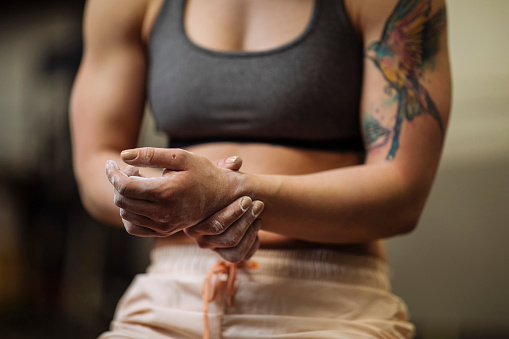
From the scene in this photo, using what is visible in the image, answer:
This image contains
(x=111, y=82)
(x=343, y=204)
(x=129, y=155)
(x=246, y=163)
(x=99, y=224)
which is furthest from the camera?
(x=99, y=224)

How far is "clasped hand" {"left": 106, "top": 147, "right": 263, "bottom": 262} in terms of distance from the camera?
0.52m

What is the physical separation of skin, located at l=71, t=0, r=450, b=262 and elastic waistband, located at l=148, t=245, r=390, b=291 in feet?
0.06

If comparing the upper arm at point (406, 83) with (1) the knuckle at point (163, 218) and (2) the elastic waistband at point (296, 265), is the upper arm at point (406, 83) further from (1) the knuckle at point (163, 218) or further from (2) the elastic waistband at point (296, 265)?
(1) the knuckle at point (163, 218)

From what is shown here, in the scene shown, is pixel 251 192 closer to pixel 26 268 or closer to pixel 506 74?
pixel 506 74

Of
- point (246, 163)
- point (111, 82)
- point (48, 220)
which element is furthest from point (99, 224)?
point (246, 163)

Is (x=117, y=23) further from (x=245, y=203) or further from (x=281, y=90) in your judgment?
(x=245, y=203)

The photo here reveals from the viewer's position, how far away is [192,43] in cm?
84

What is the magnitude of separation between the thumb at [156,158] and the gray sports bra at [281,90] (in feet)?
0.88

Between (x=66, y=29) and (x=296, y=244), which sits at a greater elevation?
(x=66, y=29)

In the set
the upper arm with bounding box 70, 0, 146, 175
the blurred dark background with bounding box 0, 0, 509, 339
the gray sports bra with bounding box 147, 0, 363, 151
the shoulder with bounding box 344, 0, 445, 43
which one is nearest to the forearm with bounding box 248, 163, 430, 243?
the gray sports bra with bounding box 147, 0, 363, 151

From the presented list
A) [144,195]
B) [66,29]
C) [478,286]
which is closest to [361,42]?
[144,195]

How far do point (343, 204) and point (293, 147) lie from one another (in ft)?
0.50

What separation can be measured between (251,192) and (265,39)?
0.34 m

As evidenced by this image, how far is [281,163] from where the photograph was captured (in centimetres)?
78
